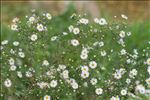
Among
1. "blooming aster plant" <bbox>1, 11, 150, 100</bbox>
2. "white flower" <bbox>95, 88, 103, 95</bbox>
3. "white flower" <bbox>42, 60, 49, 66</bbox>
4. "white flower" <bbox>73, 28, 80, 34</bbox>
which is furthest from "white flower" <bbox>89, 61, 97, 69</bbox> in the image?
"white flower" <bbox>42, 60, 49, 66</bbox>

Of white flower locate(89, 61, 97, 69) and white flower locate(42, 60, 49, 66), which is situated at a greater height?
white flower locate(42, 60, 49, 66)

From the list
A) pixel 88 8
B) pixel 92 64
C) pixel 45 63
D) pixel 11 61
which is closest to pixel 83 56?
pixel 92 64

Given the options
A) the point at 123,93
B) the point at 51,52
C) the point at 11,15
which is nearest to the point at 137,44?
the point at 51,52

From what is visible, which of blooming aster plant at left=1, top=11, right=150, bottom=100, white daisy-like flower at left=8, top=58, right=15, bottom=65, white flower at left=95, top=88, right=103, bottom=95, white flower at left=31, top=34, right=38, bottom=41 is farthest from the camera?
white daisy-like flower at left=8, top=58, right=15, bottom=65

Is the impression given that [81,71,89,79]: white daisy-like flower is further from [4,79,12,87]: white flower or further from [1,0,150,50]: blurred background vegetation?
[1,0,150,50]: blurred background vegetation

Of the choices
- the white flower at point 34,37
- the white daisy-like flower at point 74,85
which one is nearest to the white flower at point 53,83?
the white daisy-like flower at point 74,85

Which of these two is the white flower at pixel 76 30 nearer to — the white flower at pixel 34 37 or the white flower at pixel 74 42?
the white flower at pixel 74 42

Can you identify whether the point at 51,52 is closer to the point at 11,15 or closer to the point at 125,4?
the point at 11,15

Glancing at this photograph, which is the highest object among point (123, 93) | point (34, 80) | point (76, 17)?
point (76, 17)
